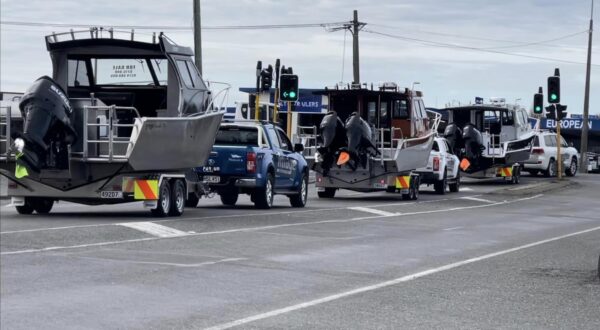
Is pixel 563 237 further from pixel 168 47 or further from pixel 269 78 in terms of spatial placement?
pixel 269 78

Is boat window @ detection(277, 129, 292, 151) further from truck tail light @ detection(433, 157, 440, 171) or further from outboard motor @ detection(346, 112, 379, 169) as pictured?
truck tail light @ detection(433, 157, 440, 171)

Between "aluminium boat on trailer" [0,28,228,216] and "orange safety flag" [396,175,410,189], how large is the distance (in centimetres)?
1034

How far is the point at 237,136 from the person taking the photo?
1045 inches

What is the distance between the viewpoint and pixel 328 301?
39.1ft

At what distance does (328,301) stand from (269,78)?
26339 millimetres

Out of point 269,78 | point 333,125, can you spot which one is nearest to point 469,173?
point 269,78

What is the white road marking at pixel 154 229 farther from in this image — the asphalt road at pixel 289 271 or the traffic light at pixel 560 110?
the traffic light at pixel 560 110

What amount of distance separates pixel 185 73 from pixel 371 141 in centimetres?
1048

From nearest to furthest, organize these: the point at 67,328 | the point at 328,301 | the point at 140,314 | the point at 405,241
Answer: the point at 67,328, the point at 140,314, the point at 328,301, the point at 405,241

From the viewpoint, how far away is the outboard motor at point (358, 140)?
105 feet

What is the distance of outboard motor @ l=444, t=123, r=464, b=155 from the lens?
43.7 m

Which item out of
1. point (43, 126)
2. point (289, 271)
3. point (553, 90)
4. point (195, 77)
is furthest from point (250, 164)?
point (553, 90)

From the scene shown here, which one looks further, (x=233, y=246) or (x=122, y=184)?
(x=122, y=184)

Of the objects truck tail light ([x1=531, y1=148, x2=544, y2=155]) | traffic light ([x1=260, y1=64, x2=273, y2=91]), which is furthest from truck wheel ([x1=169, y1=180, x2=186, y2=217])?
truck tail light ([x1=531, y1=148, x2=544, y2=155])
